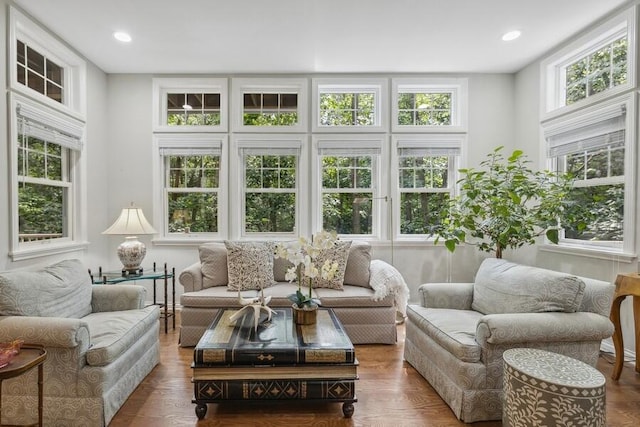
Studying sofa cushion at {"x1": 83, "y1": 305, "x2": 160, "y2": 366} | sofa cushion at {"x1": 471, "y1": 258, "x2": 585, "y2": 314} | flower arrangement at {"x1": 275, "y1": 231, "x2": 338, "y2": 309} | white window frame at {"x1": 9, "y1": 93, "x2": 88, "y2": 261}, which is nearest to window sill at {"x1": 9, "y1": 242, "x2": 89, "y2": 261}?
white window frame at {"x1": 9, "y1": 93, "x2": 88, "y2": 261}

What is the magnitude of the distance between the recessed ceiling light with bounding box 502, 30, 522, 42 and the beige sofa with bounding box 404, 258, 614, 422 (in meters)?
2.29

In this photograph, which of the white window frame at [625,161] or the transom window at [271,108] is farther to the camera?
the transom window at [271,108]

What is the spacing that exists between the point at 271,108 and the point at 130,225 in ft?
6.95

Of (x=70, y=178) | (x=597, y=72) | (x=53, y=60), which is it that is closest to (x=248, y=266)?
(x=70, y=178)

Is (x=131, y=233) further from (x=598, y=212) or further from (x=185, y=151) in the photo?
(x=598, y=212)

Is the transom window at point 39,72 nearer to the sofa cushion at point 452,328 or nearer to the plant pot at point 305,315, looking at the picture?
the plant pot at point 305,315

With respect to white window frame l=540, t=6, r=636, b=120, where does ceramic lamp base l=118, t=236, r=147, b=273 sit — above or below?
below

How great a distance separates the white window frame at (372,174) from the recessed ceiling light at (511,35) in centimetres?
153

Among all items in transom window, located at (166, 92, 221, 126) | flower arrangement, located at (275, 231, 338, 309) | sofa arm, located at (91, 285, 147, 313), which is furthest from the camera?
transom window, located at (166, 92, 221, 126)

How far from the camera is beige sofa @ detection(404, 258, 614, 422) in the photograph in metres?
→ 1.91

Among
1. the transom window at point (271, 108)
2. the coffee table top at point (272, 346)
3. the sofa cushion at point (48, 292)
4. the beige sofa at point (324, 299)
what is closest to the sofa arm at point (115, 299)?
the sofa cushion at point (48, 292)

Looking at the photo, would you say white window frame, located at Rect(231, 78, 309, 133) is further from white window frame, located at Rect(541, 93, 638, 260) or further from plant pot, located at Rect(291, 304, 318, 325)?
white window frame, located at Rect(541, 93, 638, 260)

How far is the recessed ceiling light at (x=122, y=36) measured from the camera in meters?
3.13

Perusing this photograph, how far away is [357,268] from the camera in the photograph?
343cm
